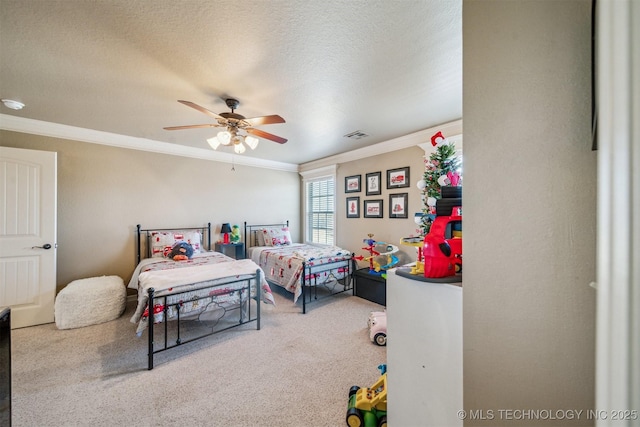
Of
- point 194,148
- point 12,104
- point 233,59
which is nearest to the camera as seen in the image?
point 233,59

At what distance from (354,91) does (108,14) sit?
6.13ft

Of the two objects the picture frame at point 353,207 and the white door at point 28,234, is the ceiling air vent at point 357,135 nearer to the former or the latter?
the picture frame at point 353,207

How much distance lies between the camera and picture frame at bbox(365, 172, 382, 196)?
4.13 metres

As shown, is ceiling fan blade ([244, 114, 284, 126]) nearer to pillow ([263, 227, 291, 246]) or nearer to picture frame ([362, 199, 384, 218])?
picture frame ([362, 199, 384, 218])

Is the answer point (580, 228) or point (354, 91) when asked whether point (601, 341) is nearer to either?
point (580, 228)

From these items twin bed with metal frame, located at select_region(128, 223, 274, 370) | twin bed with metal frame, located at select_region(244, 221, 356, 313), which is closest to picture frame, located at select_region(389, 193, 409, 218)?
twin bed with metal frame, located at select_region(244, 221, 356, 313)

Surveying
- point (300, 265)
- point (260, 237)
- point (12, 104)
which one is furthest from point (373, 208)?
point (12, 104)

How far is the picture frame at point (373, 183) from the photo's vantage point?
4130 mm

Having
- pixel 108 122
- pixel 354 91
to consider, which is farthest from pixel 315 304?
pixel 108 122

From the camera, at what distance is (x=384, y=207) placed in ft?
13.4

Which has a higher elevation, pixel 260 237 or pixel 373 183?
pixel 373 183

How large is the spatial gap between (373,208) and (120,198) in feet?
13.4

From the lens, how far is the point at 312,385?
187 centimetres

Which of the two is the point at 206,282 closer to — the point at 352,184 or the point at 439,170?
the point at 439,170
